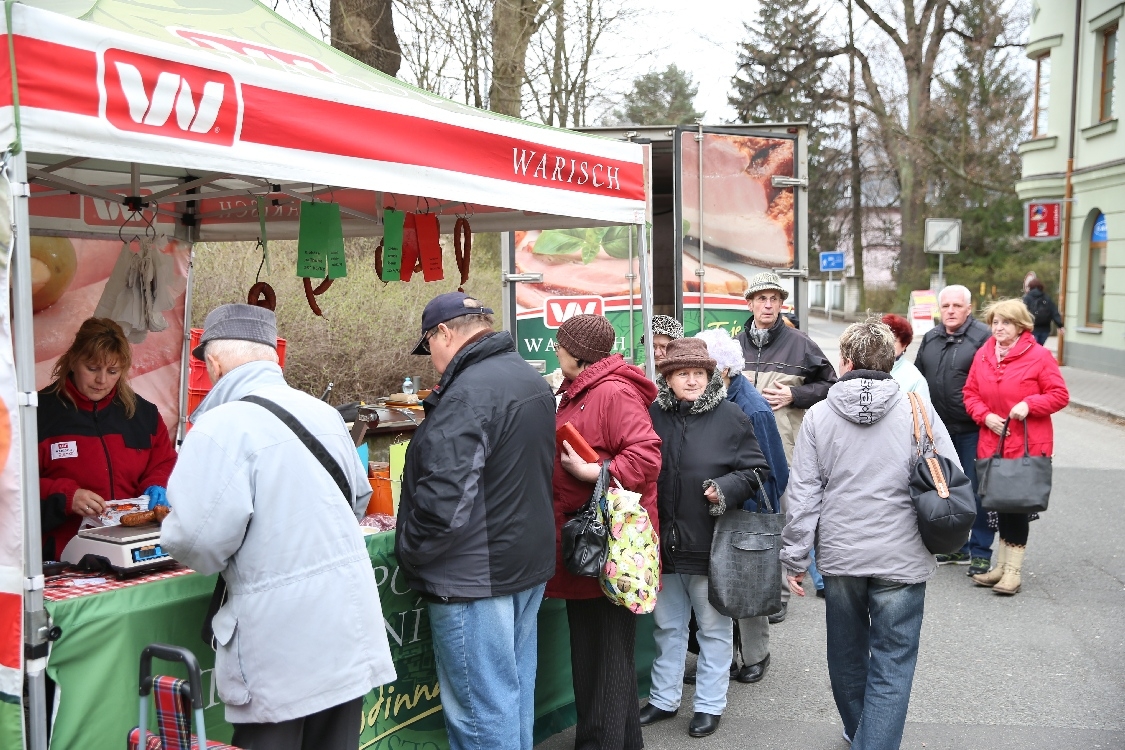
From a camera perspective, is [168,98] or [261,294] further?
[261,294]

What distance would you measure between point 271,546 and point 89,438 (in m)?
1.74

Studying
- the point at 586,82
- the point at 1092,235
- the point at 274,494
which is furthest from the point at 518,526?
the point at 1092,235

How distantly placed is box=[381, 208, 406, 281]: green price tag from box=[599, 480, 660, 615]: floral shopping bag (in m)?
1.93

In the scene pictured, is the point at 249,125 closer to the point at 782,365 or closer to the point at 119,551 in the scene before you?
the point at 119,551

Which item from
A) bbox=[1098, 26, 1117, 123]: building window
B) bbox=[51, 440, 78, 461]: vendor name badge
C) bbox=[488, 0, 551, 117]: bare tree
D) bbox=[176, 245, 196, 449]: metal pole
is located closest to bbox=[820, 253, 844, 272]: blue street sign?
bbox=[1098, 26, 1117, 123]: building window

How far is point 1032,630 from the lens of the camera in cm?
577

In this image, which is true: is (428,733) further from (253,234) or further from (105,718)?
(253,234)

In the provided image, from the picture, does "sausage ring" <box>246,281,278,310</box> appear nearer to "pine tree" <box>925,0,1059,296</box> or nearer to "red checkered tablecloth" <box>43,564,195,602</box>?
"red checkered tablecloth" <box>43,564,195,602</box>

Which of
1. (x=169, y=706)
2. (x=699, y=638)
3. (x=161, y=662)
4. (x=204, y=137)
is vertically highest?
(x=204, y=137)

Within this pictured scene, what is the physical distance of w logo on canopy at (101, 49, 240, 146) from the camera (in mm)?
2615

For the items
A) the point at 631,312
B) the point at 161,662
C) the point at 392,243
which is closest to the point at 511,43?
the point at 631,312

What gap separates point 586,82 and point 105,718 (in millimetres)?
14532

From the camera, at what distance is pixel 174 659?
2.38m

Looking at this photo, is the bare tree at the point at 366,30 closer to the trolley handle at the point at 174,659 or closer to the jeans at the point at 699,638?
the jeans at the point at 699,638
